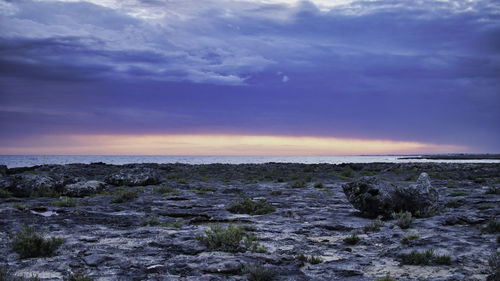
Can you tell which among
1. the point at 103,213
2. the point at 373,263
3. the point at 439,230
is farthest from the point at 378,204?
the point at 103,213

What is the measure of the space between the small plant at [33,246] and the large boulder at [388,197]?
10250mm

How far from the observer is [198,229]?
36.8 ft

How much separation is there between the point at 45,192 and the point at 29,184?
1.19 m

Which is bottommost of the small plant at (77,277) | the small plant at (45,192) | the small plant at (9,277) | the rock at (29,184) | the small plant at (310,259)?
the small plant at (310,259)

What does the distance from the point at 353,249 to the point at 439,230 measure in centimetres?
365

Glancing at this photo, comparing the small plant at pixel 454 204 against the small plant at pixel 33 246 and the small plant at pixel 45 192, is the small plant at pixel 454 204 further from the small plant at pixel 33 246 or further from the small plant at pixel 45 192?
the small plant at pixel 45 192

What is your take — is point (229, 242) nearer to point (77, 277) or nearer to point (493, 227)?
point (77, 277)

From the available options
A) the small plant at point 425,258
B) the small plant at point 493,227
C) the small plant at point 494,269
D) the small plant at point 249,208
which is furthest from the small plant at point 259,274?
the small plant at point 493,227

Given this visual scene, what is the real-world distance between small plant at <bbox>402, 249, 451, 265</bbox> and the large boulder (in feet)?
17.3

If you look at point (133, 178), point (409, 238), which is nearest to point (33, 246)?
point (409, 238)

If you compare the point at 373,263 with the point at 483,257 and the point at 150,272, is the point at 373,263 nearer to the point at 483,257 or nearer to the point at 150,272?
the point at 483,257

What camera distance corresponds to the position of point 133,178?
25.9 meters

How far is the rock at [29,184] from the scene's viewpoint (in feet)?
62.7

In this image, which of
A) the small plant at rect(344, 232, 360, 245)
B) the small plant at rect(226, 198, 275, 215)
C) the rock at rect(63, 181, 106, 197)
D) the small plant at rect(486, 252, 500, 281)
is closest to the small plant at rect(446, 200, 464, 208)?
the small plant at rect(226, 198, 275, 215)
